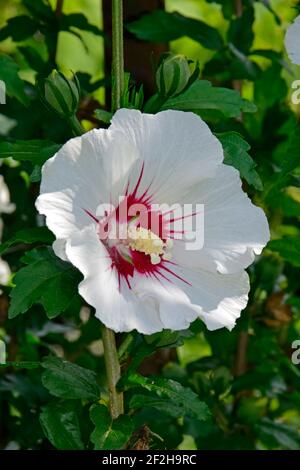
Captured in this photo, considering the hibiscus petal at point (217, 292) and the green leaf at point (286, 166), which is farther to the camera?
the green leaf at point (286, 166)

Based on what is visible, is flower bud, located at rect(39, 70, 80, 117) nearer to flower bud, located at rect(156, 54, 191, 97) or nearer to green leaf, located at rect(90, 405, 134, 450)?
flower bud, located at rect(156, 54, 191, 97)

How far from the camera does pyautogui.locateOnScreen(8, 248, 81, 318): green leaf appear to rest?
1215 mm

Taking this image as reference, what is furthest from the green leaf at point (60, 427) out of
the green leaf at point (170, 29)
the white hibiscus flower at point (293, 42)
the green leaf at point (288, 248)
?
the green leaf at point (170, 29)

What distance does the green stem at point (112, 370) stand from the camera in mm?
1272

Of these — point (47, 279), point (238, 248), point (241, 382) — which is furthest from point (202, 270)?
point (241, 382)

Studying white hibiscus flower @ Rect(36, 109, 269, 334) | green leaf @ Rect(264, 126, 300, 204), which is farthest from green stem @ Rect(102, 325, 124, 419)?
green leaf @ Rect(264, 126, 300, 204)

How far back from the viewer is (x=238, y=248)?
120cm

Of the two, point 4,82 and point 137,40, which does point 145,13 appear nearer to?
point 137,40

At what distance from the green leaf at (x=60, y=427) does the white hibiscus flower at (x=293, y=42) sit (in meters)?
0.54

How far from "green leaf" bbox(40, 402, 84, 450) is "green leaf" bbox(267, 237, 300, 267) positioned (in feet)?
1.36

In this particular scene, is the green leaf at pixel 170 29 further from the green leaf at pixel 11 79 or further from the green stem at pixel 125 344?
the green stem at pixel 125 344

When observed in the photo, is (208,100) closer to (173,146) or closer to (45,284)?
(173,146)

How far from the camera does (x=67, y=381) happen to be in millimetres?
1301

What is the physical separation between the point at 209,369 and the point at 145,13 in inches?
25.3
